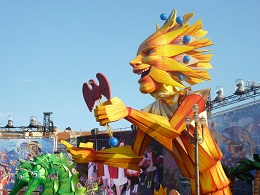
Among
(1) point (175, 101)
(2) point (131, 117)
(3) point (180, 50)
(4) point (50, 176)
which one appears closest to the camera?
(2) point (131, 117)

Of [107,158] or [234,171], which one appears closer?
[107,158]

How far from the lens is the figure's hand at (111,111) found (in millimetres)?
8680

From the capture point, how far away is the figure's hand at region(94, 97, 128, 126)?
8.68 m

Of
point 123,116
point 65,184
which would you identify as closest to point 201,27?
point 123,116

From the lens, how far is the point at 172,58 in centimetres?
995

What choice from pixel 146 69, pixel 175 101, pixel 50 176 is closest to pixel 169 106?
pixel 175 101

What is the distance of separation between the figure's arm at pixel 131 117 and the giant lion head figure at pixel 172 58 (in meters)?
0.84

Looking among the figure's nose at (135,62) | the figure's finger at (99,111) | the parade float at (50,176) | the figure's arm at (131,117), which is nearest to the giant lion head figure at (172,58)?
the figure's nose at (135,62)

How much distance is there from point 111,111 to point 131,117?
20.1 inches

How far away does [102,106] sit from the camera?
8.73 metres

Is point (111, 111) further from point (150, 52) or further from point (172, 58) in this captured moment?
point (172, 58)

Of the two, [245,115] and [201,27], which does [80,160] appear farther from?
[245,115]

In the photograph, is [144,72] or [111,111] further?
[144,72]

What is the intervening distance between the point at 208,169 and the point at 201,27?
321cm
